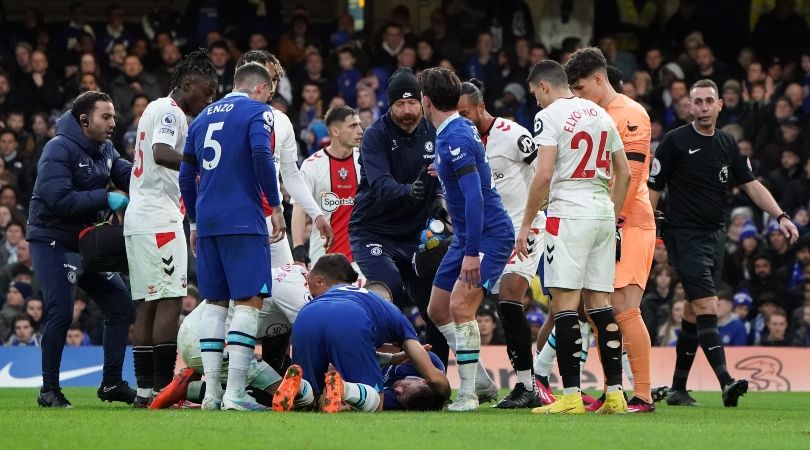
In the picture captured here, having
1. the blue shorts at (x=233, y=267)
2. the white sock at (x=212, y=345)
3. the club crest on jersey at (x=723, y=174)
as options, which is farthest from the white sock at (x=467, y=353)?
the club crest on jersey at (x=723, y=174)

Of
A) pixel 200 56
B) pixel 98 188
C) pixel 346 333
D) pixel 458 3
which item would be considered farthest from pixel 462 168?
pixel 458 3

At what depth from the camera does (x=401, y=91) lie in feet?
38.1

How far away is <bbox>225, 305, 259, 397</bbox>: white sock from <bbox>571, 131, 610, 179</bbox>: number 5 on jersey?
96.1 inches

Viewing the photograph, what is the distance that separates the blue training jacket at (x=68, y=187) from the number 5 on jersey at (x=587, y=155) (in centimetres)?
375

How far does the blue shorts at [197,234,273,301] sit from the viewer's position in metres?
9.91

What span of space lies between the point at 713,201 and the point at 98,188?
17.3 feet

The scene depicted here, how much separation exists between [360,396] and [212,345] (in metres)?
1.10

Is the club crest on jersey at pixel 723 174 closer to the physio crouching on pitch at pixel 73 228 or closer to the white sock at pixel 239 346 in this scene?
the white sock at pixel 239 346

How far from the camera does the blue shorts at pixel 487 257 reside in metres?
10.6

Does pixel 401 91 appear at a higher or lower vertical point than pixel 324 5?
lower

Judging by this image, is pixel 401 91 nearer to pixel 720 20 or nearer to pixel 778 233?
pixel 778 233

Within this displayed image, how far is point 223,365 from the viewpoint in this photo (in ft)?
35.0

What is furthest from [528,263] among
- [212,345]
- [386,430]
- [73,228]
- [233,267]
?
[73,228]

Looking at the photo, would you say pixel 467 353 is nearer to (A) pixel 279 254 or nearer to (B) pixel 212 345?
(B) pixel 212 345
